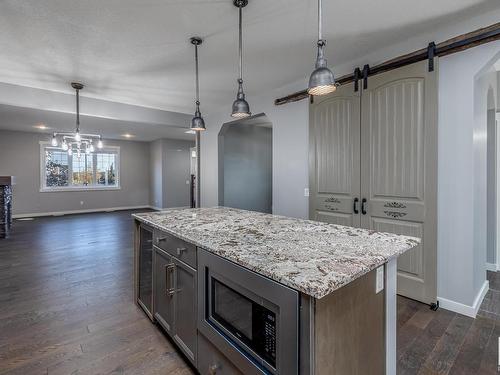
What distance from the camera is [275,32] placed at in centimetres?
258

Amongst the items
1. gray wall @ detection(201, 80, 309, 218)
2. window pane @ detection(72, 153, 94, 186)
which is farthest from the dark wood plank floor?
window pane @ detection(72, 153, 94, 186)

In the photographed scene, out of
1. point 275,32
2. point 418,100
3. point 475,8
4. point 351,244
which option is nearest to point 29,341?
point 351,244

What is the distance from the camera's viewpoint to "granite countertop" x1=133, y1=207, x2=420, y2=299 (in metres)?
0.99

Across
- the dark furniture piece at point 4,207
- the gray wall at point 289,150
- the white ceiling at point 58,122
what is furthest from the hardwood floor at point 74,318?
the white ceiling at point 58,122

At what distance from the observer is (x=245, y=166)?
19.9 feet

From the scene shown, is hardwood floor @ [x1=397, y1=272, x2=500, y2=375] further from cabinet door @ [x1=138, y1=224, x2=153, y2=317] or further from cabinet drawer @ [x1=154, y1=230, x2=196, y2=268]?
cabinet door @ [x1=138, y1=224, x2=153, y2=317]

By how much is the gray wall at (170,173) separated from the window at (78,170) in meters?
1.30

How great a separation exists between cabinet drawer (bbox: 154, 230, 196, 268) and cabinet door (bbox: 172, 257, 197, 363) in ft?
0.14

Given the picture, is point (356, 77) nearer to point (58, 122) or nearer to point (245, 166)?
point (245, 166)

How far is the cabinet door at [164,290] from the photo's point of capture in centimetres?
187

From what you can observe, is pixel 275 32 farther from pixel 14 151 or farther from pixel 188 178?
pixel 14 151

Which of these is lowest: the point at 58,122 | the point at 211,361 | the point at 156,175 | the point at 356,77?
the point at 211,361

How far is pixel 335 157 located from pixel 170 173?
7.12 meters

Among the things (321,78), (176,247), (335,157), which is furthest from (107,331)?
(335,157)
